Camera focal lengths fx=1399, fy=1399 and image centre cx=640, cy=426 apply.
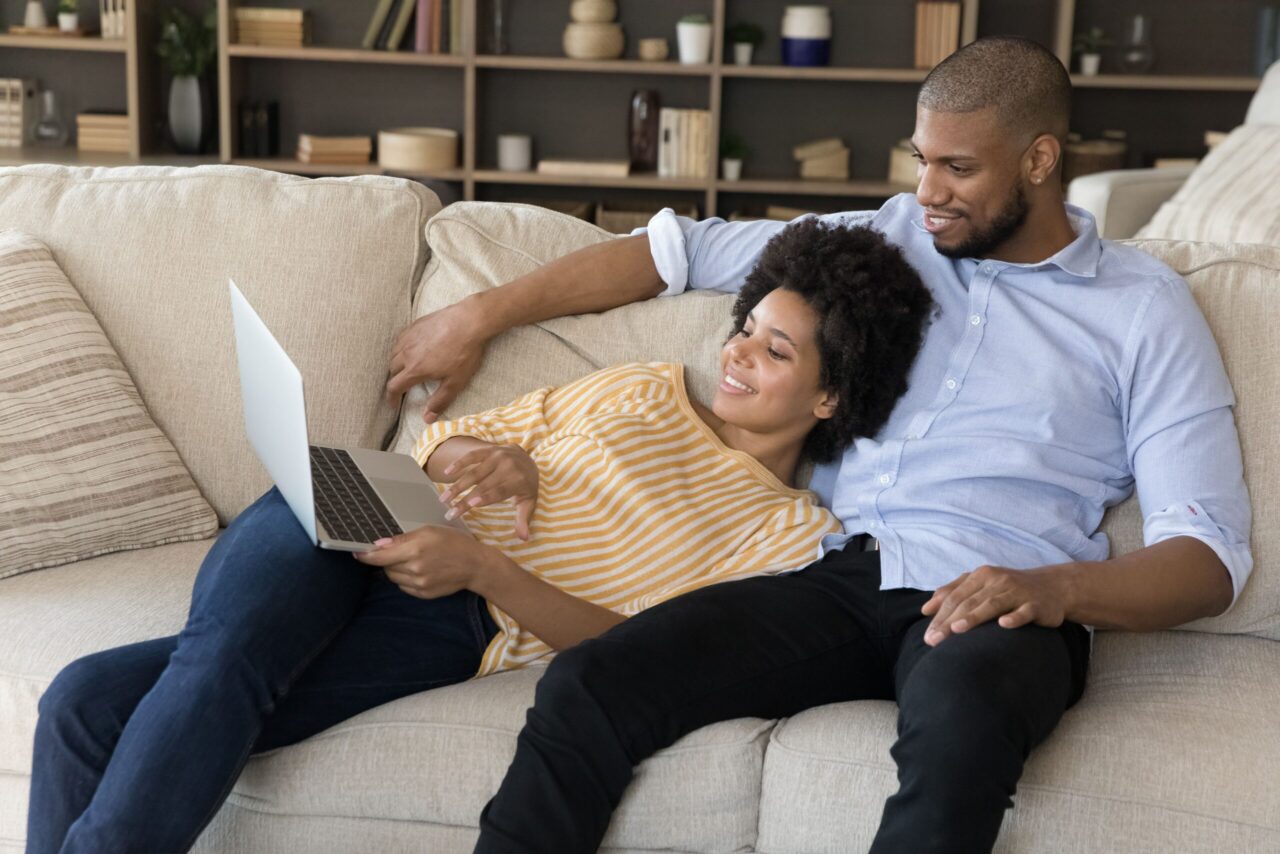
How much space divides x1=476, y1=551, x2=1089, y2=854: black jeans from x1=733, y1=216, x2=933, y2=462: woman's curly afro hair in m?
0.19

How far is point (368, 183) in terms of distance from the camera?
6.80ft

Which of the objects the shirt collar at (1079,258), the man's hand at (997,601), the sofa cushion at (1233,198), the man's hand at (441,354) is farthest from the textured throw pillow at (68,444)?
the sofa cushion at (1233,198)

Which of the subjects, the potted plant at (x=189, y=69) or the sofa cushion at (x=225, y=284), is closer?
the sofa cushion at (x=225, y=284)

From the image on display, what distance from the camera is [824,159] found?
4500mm

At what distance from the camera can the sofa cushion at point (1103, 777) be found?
1.38 metres

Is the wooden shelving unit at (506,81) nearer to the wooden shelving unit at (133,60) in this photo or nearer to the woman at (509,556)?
the wooden shelving unit at (133,60)

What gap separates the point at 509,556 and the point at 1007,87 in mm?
842

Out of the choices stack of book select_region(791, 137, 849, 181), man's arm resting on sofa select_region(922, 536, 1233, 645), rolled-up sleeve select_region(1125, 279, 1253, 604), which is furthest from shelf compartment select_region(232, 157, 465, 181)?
man's arm resting on sofa select_region(922, 536, 1233, 645)

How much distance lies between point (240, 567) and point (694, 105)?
3400 millimetres

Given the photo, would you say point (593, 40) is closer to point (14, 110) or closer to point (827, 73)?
point (827, 73)

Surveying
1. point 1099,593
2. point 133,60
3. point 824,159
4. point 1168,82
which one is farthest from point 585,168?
point 1099,593

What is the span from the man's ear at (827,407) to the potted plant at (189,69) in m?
3.29

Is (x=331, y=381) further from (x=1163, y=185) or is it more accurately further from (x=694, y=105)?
(x=694, y=105)

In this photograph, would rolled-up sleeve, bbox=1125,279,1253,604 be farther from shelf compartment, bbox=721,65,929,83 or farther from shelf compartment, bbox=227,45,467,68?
shelf compartment, bbox=227,45,467,68
